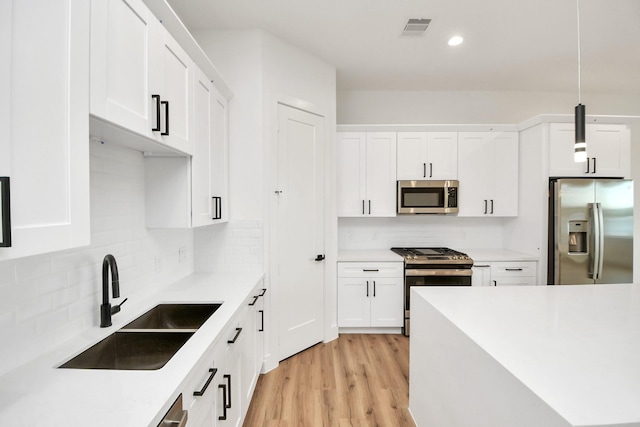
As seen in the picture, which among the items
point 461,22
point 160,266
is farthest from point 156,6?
point 461,22

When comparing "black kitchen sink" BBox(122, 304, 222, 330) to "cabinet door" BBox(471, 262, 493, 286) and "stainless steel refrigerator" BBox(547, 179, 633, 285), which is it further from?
"stainless steel refrigerator" BBox(547, 179, 633, 285)

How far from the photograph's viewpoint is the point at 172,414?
91 cm

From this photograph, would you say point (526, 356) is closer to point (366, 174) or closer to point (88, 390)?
point (88, 390)

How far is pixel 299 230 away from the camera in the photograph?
2949mm

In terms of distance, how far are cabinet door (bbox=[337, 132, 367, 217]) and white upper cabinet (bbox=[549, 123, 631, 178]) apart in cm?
206

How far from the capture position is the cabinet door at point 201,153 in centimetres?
190

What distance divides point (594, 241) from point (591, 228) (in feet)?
0.44

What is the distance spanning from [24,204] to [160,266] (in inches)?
58.1

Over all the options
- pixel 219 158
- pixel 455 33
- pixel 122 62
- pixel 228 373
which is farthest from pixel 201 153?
pixel 455 33

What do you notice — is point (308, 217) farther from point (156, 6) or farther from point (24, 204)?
point (24, 204)

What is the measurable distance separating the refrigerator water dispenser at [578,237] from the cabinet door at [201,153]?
3590 mm

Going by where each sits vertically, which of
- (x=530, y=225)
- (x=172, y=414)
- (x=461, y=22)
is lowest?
(x=172, y=414)

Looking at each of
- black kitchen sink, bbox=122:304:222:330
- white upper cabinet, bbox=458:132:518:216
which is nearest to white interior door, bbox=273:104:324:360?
black kitchen sink, bbox=122:304:222:330

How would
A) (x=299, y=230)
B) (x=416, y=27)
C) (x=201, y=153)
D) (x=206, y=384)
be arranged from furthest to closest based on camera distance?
(x=299, y=230) < (x=416, y=27) < (x=201, y=153) < (x=206, y=384)
